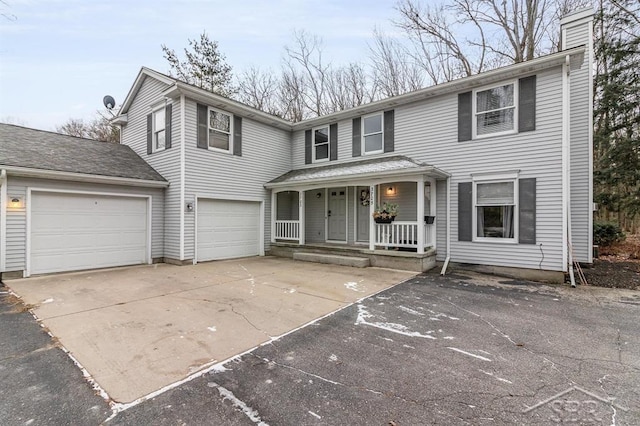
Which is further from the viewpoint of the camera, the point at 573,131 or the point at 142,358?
the point at 573,131

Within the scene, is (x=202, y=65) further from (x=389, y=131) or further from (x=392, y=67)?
(x=389, y=131)

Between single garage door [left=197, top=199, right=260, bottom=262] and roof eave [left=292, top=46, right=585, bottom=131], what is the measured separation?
4.27 m

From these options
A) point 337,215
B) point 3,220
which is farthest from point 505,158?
point 3,220

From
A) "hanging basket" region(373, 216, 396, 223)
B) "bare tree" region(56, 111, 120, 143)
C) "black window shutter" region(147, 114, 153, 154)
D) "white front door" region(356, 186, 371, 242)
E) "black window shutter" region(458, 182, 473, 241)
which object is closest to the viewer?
"black window shutter" region(458, 182, 473, 241)

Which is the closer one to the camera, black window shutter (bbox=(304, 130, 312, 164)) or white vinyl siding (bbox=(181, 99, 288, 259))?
white vinyl siding (bbox=(181, 99, 288, 259))

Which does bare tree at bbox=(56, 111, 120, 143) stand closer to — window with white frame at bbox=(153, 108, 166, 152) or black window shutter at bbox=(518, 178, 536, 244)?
window with white frame at bbox=(153, 108, 166, 152)

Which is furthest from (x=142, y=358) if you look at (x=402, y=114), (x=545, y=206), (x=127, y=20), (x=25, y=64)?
(x=25, y=64)

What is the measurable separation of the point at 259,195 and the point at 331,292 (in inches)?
238

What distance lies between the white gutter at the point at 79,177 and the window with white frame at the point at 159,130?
137 centimetres

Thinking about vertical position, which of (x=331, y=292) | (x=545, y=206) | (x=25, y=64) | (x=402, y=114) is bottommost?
(x=331, y=292)

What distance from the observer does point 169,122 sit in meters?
8.98

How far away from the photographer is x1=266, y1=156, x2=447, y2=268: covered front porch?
8055mm

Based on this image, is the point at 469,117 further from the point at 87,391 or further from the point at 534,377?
the point at 87,391

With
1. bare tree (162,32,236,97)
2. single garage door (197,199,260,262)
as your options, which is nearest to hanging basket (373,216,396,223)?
single garage door (197,199,260,262)
